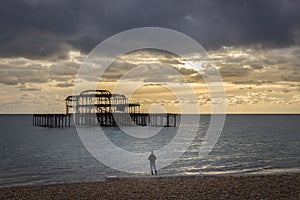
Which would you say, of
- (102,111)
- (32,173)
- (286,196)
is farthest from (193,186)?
(102,111)

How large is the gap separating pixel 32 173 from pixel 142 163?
9.01 metres

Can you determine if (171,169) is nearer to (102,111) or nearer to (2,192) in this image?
(2,192)

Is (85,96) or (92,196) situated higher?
(85,96)

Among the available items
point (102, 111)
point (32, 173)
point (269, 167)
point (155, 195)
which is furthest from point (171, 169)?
point (102, 111)

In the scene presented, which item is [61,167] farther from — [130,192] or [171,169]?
[130,192]

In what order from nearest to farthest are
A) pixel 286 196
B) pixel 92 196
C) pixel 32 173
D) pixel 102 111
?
pixel 286 196
pixel 92 196
pixel 32 173
pixel 102 111

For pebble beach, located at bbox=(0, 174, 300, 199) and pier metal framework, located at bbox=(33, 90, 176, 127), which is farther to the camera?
pier metal framework, located at bbox=(33, 90, 176, 127)

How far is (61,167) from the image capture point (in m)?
28.6

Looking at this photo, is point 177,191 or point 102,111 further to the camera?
point 102,111

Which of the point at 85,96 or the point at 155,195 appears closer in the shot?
the point at 155,195

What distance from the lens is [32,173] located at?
2577 cm

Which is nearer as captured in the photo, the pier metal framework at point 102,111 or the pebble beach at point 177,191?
the pebble beach at point 177,191

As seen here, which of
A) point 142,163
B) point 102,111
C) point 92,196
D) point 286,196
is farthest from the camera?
point 102,111

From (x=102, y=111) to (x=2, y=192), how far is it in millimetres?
76760
